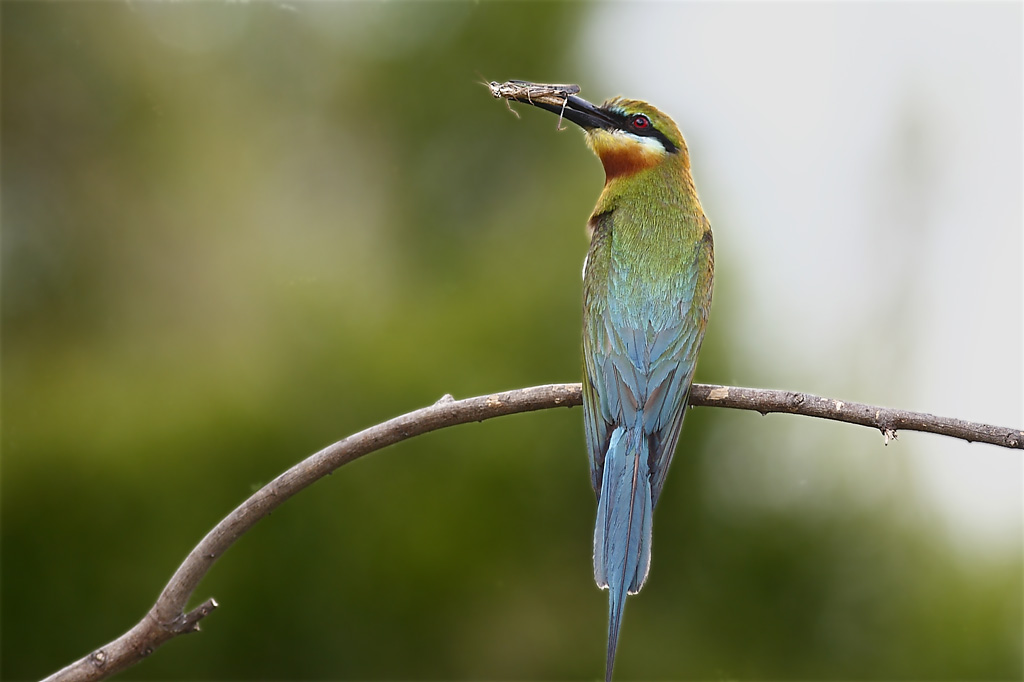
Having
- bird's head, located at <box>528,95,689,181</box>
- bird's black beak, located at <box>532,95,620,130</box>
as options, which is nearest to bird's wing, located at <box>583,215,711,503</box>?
bird's head, located at <box>528,95,689,181</box>

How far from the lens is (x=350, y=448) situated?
67.7 inches

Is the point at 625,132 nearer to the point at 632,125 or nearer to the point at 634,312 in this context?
the point at 632,125

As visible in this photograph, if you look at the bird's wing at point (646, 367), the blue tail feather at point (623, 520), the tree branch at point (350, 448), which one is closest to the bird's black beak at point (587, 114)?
the bird's wing at point (646, 367)

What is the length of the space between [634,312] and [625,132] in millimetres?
744

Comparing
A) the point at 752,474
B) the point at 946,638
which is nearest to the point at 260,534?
the point at 752,474

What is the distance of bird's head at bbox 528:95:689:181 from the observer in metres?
3.04

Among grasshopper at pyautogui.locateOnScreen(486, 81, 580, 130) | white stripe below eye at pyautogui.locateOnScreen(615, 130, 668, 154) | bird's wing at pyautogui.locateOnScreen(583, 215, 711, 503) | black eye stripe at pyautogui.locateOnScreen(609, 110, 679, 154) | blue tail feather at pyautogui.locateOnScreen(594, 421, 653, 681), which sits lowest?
blue tail feather at pyautogui.locateOnScreen(594, 421, 653, 681)

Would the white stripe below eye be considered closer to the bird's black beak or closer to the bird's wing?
the bird's black beak

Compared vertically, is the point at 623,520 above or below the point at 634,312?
below

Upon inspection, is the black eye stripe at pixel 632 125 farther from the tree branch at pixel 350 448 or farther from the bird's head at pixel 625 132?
the tree branch at pixel 350 448

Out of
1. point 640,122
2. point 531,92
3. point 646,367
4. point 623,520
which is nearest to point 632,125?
point 640,122

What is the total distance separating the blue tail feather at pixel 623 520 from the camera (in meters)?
2.05

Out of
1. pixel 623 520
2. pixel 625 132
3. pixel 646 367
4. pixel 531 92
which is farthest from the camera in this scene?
pixel 625 132

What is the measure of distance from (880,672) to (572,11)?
538 centimetres
